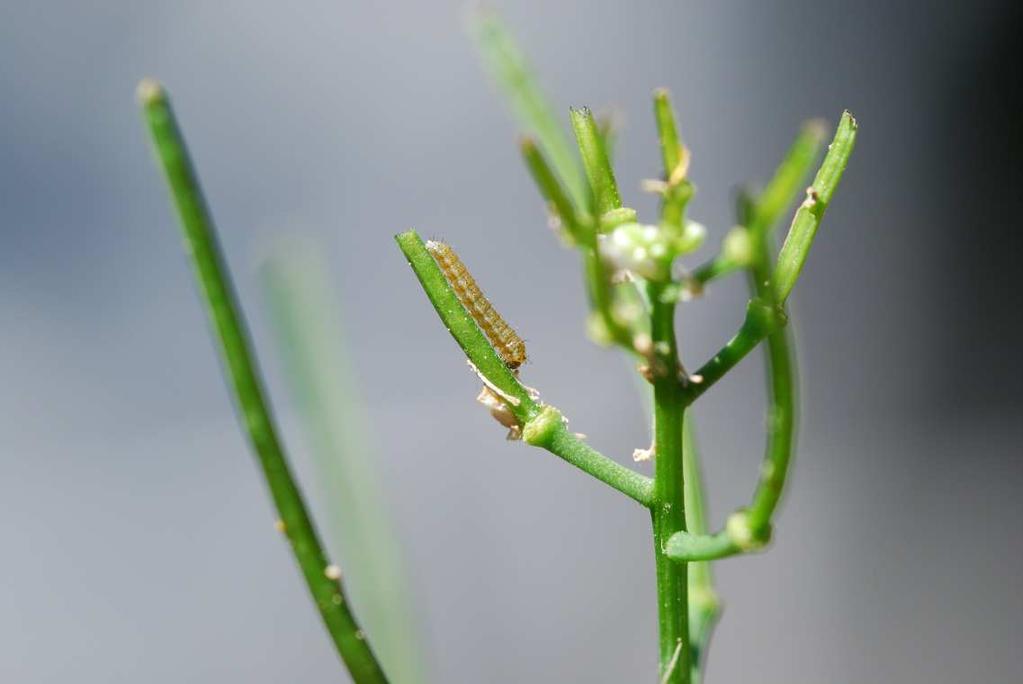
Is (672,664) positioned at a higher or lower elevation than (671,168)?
lower

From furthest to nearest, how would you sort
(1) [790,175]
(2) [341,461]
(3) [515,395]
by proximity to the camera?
(2) [341,461]
(3) [515,395]
(1) [790,175]

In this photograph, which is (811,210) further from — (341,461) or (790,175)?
(341,461)

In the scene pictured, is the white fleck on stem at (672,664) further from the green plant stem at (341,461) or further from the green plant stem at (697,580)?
the green plant stem at (341,461)

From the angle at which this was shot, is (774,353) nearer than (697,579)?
Yes

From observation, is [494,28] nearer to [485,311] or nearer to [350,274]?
[485,311]

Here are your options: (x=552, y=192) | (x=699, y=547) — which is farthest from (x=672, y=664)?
(x=552, y=192)

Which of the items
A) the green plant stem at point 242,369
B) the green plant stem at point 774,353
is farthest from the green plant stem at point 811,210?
the green plant stem at point 242,369
